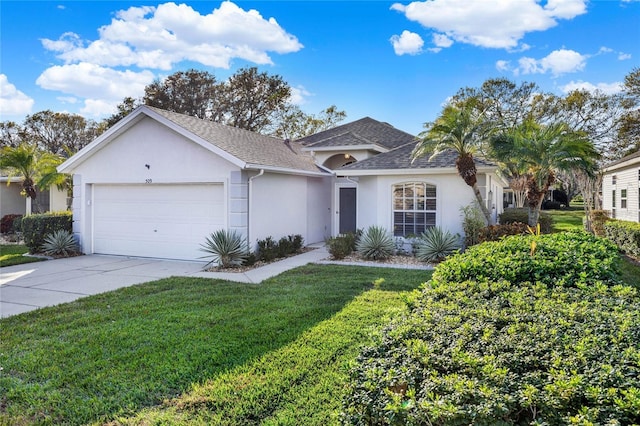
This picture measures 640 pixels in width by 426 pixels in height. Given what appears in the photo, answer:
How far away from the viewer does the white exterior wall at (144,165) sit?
1241cm

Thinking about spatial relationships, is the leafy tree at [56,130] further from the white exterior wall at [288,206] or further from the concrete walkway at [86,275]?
the concrete walkway at [86,275]

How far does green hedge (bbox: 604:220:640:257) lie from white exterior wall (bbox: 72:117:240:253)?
12.8 meters

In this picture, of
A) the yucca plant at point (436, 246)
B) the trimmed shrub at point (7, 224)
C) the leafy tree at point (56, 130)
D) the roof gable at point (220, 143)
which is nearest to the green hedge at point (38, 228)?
the roof gable at point (220, 143)

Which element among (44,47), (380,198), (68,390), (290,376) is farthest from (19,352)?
(44,47)

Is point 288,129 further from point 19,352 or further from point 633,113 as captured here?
point 19,352

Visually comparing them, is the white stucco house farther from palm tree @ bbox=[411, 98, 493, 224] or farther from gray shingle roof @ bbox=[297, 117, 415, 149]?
gray shingle roof @ bbox=[297, 117, 415, 149]

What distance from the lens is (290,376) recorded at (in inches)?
181

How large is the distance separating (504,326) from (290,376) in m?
2.40

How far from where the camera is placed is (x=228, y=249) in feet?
38.0

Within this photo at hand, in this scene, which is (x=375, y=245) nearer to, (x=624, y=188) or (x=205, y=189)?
(x=205, y=189)

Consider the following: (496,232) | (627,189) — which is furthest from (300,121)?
(496,232)

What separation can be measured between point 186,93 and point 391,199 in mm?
28720

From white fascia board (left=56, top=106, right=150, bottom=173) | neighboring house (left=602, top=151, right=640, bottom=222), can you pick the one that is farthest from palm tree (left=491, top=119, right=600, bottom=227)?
white fascia board (left=56, top=106, right=150, bottom=173)

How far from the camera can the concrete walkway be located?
8383 millimetres
